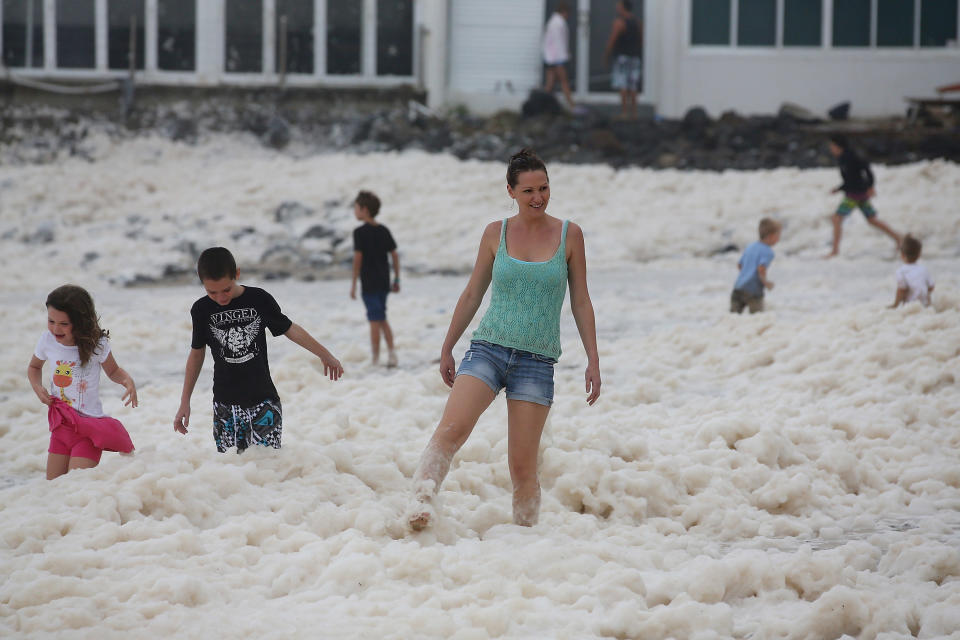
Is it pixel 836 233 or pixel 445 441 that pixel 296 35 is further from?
pixel 445 441

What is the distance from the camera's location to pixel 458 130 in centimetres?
2044

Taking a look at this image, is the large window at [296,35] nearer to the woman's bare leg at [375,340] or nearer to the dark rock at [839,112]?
the dark rock at [839,112]

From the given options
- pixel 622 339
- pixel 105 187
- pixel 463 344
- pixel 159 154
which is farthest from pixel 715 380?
pixel 159 154

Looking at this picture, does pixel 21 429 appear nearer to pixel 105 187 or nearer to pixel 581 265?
pixel 581 265

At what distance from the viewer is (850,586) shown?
13.3 feet

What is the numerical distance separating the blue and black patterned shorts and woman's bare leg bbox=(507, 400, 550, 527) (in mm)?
1182

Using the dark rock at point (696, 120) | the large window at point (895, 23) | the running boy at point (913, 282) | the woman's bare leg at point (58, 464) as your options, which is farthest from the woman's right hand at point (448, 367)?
the large window at point (895, 23)

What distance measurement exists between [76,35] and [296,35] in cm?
426

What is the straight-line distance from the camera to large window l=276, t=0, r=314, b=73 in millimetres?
21703

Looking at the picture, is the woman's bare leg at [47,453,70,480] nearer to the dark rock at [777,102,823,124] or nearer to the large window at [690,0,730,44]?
the dark rock at [777,102,823,124]

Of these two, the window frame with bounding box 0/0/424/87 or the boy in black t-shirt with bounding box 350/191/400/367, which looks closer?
the boy in black t-shirt with bounding box 350/191/400/367

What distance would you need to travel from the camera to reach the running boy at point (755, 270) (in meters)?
9.40

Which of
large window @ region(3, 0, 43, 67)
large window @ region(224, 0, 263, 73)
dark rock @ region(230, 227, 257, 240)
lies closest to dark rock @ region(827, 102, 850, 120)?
large window @ region(224, 0, 263, 73)

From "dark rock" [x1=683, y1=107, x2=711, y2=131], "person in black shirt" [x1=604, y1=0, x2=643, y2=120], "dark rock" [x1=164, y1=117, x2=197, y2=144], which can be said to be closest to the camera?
"dark rock" [x1=683, y1=107, x2=711, y2=131]
